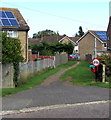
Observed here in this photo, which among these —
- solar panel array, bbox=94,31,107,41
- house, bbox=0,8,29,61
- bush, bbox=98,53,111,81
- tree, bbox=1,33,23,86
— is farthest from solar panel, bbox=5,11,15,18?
solar panel array, bbox=94,31,107,41

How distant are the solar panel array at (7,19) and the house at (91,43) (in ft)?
92.0

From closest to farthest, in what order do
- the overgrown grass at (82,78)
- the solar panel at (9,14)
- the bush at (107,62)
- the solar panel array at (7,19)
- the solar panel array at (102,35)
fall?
1. the overgrown grass at (82,78)
2. the bush at (107,62)
3. the solar panel array at (7,19)
4. the solar panel at (9,14)
5. the solar panel array at (102,35)

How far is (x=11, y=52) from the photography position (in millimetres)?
15227

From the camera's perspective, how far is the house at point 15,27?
2807cm

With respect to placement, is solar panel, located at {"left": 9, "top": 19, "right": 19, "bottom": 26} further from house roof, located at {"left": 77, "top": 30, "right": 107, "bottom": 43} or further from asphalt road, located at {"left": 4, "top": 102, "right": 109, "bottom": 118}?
house roof, located at {"left": 77, "top": 30, "right": 107, "bottom": 43}

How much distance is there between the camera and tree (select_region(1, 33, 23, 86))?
14797mm

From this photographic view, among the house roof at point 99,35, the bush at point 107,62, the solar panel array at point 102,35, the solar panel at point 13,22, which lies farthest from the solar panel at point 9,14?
the solar panel array at point 102,35

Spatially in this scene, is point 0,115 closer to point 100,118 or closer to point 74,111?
point 74,111

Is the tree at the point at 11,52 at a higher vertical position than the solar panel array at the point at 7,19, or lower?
lower

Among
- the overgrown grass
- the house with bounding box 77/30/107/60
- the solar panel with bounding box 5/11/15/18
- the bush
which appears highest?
the solar panel with bounding box 5/11/15/18

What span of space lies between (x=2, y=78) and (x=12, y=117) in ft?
25.7

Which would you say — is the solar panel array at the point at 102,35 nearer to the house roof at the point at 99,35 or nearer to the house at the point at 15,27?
the house roof at the point at 99,35

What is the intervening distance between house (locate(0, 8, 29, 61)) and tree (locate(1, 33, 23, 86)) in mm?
11063

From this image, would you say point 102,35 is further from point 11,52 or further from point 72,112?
point 72,112
